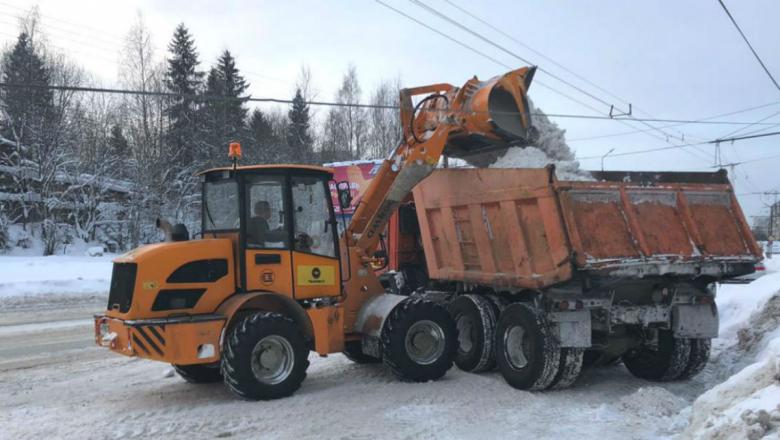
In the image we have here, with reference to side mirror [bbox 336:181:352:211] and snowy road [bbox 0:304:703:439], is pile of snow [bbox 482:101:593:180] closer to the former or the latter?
side mirror [bbox 336:181:352:211]

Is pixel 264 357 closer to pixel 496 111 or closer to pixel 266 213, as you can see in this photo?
pixel 266 213

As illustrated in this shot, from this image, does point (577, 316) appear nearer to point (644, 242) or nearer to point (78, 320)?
point (644, 242)

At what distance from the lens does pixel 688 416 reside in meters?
5.68

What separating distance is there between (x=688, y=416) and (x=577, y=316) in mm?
1571

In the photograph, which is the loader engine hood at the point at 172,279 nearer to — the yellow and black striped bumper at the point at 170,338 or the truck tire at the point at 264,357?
the yellow and black striped bumper at the point at 170,338

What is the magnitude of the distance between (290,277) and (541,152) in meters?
3.78

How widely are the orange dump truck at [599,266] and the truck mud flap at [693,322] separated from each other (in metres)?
0.01

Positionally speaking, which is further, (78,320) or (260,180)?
(78,320)

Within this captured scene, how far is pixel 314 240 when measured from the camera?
7523 mm

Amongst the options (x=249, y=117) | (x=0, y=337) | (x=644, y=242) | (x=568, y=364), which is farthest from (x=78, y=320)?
(x=249, y=117)

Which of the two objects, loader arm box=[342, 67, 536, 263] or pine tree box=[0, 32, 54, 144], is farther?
pine tree box=[0, 32, 54, 144]

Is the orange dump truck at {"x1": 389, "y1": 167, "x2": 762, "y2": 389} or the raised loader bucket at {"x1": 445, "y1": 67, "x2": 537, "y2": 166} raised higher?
the raised loader bucket at {"x1": 445, "y1": 67, "x2": 537, "y2": 166}

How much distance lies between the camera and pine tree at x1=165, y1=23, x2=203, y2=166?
3700 centimetres

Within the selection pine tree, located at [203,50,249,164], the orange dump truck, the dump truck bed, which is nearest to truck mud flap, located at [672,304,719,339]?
the orange dump truck
